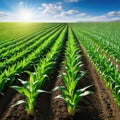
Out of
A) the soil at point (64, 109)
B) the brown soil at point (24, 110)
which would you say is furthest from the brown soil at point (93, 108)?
the brown soil at point (24, 110)

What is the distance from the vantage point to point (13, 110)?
5285 mm

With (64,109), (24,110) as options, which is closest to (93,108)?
(64,109)

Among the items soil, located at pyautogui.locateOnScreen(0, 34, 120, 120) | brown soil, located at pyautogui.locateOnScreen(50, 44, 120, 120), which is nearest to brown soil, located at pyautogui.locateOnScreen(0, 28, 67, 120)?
soil, located at pyautogui.locateOnScreen(0, 34, 120, 120)

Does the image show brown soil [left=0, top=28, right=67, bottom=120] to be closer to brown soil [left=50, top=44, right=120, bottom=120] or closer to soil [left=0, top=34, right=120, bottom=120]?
soil [left=0, top=34, right=120, bottom=120]

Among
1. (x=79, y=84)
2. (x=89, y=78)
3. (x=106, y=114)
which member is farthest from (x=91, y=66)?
(x=106, y=114)

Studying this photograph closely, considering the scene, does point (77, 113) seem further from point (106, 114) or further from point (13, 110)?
point (13, 110)

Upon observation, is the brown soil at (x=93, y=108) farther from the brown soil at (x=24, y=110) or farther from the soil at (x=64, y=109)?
the brown soil at (x=24, y=110)

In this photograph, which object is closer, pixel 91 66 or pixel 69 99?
pixel 69 99

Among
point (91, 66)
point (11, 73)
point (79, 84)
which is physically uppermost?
point (11, 73)

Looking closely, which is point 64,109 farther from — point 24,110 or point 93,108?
point 24,110

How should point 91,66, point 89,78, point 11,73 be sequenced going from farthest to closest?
point 91,66
point 89,78
point 11,73

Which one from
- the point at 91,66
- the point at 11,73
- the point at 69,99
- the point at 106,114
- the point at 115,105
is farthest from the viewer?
the point at 91,66

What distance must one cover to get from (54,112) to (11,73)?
7.36 ft

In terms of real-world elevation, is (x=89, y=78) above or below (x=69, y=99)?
below
